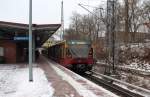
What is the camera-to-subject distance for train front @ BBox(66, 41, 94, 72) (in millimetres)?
30188

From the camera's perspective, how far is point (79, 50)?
30344 millimetres

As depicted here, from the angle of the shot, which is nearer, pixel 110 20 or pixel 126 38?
pixel 110 20

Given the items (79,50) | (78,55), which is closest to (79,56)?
(78,55)

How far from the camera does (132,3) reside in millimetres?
58031

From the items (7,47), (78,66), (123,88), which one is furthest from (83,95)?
(7,47)

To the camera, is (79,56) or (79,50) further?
(79,50)

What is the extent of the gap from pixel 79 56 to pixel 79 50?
0.53m

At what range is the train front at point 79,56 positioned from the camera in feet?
99.0

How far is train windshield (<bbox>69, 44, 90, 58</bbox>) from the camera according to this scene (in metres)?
30.2

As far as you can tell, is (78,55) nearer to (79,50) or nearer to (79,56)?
(79,56)

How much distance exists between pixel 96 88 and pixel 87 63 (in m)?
14.3

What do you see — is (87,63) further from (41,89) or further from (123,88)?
(41,89)

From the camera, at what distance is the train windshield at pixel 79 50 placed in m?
30.2

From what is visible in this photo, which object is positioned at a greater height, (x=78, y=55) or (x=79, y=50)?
(x=79, y=50)
